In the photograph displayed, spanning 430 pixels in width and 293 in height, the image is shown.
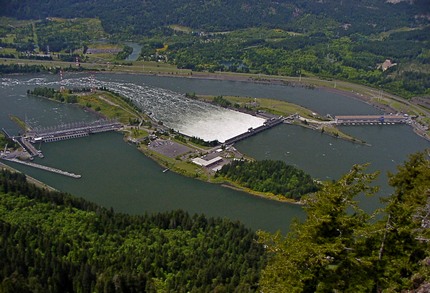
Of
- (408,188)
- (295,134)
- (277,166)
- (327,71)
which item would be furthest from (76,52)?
(408,188)

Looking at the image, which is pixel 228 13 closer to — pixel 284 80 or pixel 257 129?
pixel 284 80

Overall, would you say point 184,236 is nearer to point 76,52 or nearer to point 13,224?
point 13,224

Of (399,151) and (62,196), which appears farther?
(399,151)

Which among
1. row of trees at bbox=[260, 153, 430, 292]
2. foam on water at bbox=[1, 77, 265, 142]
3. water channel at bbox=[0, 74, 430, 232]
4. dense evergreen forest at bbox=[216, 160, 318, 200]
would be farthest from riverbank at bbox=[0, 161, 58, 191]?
row of trees at bbox=[260, 153, 430, 292]

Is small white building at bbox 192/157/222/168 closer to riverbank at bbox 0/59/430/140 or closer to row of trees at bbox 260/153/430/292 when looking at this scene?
riverbank at bbox 0/59/430/140

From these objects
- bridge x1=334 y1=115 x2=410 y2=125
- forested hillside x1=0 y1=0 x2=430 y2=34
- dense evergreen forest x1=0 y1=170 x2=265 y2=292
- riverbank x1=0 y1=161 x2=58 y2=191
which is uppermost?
forested hillside x1=0 y1=0 x2=430 y2=34

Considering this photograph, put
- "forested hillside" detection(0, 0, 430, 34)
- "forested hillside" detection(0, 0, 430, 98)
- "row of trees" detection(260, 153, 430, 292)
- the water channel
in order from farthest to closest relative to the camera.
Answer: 1. "forested hillside" detection(0, 0, 430, 34)
2. "forested hillside" detection(0, 0, 430, 98)
3. the water channel
4. "row of trees" detection(260, 153, 430, 292)

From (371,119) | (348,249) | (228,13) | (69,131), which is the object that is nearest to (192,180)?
(69,131)
